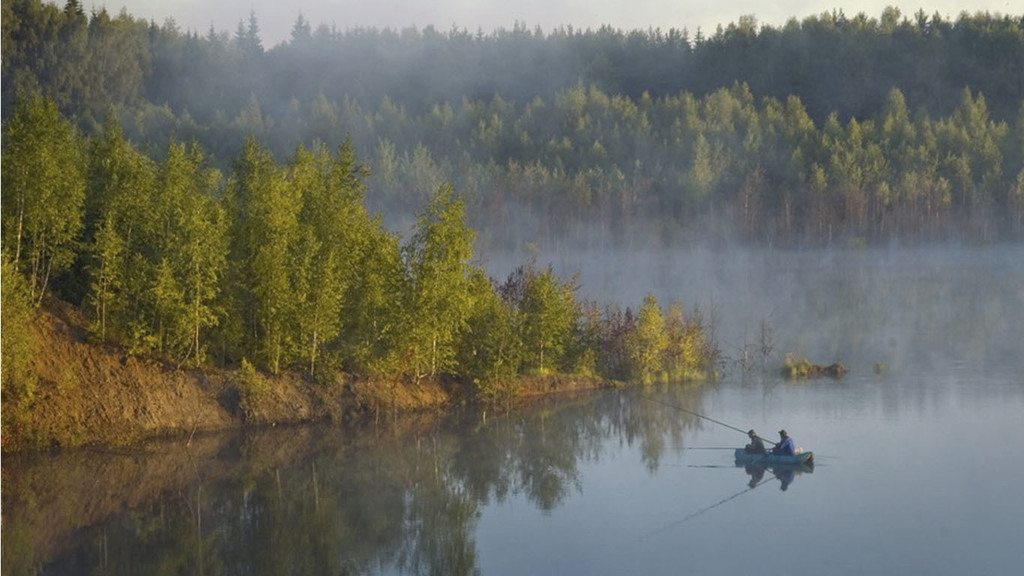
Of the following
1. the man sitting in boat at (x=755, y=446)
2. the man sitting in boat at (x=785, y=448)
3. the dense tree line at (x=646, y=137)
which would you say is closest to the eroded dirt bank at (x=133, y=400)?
the man sitting in boat at (x=755, y=446)

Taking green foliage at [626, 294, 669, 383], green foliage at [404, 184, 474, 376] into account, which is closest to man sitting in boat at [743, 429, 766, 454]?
green foliage at [404, 184, 474, 376]

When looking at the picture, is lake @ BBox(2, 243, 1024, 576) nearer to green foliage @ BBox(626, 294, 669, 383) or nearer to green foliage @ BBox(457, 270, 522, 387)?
green foliage @ BBox(626, 294, 669, 383)

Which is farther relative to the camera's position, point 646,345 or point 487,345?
point 646,345

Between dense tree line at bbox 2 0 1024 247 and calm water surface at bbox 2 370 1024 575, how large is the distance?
286 ft

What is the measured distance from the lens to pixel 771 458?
115 ft

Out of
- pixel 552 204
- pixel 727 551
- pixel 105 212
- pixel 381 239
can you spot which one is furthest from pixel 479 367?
pixel 552 204

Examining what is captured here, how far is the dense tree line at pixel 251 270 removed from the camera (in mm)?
38188

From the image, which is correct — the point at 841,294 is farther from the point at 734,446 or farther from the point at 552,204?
the point at 734,446

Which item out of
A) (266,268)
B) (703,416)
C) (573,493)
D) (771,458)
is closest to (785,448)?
(771,458)

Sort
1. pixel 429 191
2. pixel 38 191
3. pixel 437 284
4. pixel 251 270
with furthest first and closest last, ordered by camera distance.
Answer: pixel 429 191 < pixel 437 284 < pixel 251 270 < pixel 38 191

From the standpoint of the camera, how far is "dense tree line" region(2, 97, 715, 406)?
3819cm

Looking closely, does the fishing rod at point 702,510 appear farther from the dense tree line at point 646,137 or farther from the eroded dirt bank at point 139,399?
the dense tree line at point 646,137

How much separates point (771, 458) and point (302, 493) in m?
13.3

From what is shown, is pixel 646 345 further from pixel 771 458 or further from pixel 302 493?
pixel 302 493
